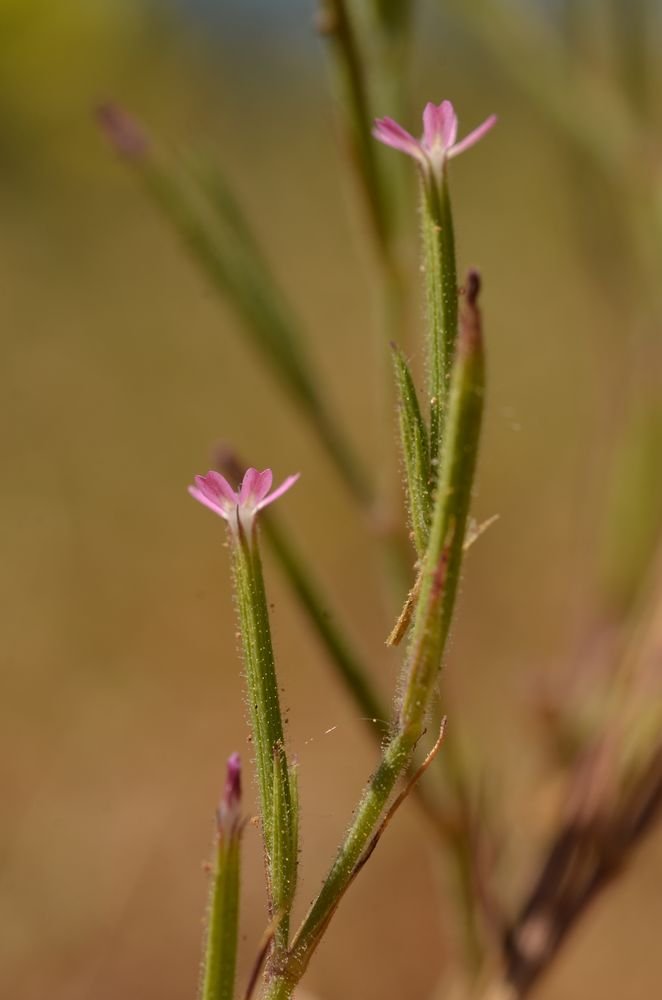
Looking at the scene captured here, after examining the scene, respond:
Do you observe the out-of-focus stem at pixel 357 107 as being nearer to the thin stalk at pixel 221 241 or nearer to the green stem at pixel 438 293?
the thin stalk at pixel 221 241

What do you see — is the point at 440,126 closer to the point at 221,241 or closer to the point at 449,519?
the point at 449,519

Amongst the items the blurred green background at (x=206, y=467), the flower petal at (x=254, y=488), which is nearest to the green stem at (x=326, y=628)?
the blurred green background at (x=206, y=467)

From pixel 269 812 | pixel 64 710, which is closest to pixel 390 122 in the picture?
pixel 269 812

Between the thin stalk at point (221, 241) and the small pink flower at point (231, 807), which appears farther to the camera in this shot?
the thin stalk at point (221, 241)

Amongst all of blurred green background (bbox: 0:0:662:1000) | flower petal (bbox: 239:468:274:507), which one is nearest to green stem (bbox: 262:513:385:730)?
blurred green background (bbox: 0:0:662:1000)

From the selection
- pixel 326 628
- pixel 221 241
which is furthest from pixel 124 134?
pixel 326 628

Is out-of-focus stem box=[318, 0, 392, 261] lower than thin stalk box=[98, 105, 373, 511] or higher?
higher

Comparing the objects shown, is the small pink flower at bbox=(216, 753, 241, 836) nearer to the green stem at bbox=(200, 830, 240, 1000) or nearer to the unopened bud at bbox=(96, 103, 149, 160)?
the green stem at bbox=(200, 830, 240, 1000)
